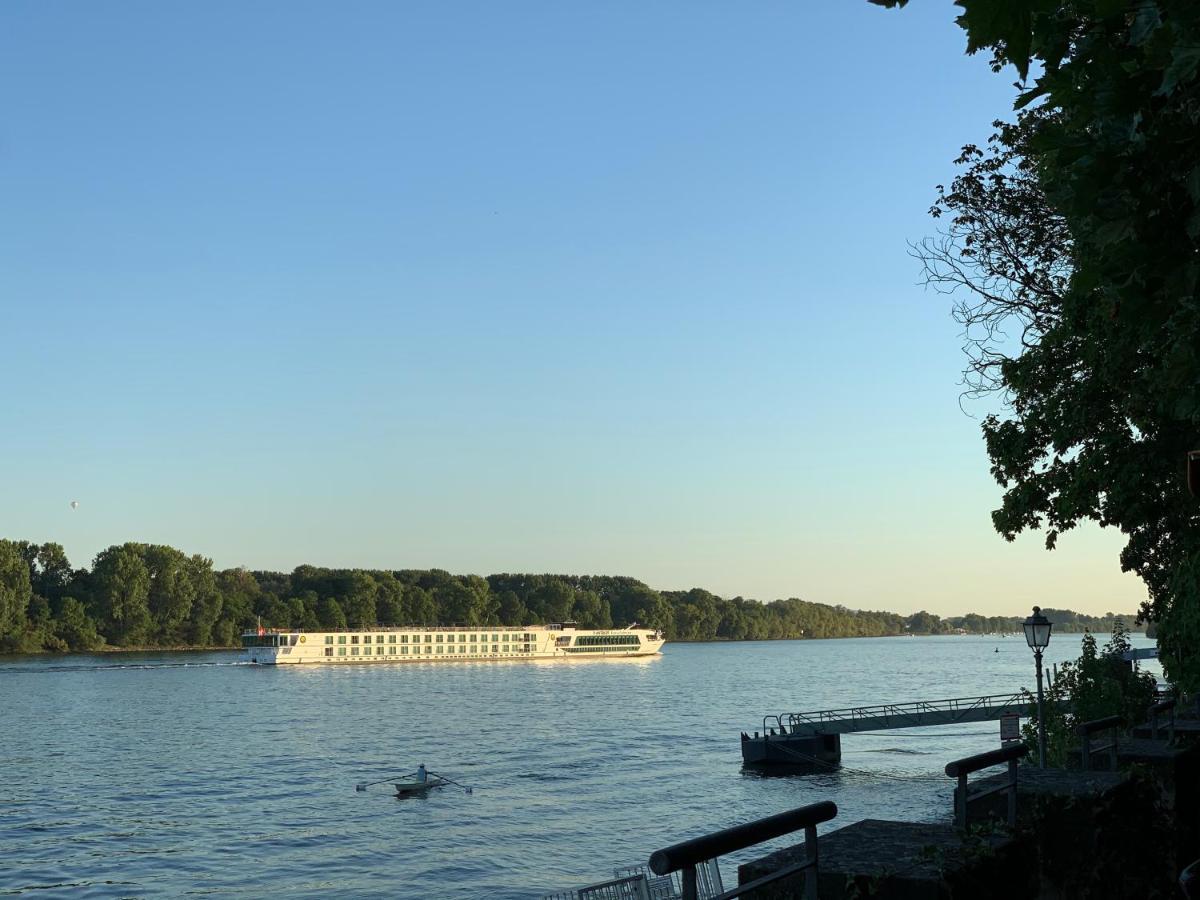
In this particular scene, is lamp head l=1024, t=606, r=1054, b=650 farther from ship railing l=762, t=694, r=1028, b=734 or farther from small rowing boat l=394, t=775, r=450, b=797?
small rowing boat l=394, t=775, r=450, b=797

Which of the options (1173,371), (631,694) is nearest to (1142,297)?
(1173,371)

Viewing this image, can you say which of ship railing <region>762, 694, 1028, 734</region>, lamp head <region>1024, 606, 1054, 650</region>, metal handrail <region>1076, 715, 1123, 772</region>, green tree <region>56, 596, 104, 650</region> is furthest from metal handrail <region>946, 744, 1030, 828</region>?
green tree <region>56, 596, 104, 650</region>

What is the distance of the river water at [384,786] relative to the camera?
131 feet

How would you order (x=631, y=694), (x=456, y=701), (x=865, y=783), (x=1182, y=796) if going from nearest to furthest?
(x=1182, y=796) → (x=865, y=783) → (x=456, y=701) → (x=631, y=694)

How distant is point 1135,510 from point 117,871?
35111mm

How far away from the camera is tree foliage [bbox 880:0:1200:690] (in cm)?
456

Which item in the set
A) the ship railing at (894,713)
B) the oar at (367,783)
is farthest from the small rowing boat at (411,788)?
the ship railing at (894,713)

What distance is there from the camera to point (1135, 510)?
19406mm

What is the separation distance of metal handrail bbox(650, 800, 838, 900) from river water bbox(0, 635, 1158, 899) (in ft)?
103

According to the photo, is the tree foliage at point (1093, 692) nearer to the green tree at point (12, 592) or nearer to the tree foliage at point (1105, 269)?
the tree foliage at point (1105, 269)

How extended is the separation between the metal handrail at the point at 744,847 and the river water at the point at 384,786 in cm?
3129

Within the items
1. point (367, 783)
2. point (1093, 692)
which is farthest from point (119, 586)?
point (1093, 692)

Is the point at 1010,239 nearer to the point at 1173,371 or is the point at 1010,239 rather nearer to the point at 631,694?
the point at 1173,371

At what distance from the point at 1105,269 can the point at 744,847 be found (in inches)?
111
